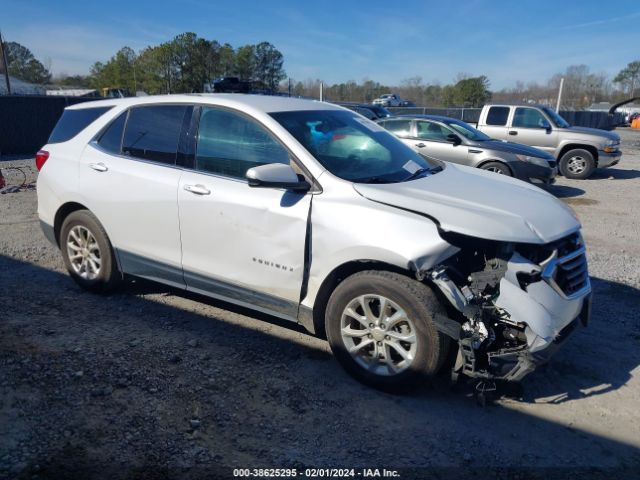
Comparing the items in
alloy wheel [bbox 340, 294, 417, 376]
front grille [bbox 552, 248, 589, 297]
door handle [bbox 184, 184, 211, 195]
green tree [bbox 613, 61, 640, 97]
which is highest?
green tree [bbox 613, 61, 640, 97]

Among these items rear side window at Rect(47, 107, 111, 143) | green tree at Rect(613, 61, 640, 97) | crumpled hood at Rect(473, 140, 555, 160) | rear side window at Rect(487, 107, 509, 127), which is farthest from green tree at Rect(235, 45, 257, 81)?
green tree at Rect(613, 61, 640, 97)

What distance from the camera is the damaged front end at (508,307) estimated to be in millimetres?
2896

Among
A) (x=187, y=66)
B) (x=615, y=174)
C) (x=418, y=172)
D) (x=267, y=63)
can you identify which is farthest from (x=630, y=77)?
(x=418, y=172)

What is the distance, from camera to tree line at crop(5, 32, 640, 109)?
41.3m

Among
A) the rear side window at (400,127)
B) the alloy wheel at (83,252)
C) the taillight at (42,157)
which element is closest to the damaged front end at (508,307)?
the alloy wheel at (83,252)

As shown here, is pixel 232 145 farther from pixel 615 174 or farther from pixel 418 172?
pixel 615 174

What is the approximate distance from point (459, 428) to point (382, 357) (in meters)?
0.62

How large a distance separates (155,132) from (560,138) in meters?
11.4

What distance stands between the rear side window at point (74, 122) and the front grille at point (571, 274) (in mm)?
4050

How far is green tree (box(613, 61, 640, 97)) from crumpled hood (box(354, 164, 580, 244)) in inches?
3590

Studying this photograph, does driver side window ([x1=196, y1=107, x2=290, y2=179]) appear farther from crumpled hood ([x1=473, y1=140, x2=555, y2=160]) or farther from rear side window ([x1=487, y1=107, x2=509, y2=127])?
rear side window ([x1=487, y1=107, x2=509, y2=127])

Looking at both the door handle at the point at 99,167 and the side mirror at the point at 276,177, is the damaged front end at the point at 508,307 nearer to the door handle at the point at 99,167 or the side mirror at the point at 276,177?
the side mirror at the point at 276,177

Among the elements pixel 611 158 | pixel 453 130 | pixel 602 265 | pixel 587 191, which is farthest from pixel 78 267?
pixel 611 158

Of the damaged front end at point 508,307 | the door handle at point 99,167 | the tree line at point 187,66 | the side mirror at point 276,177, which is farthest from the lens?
the tree line at point 187,66
